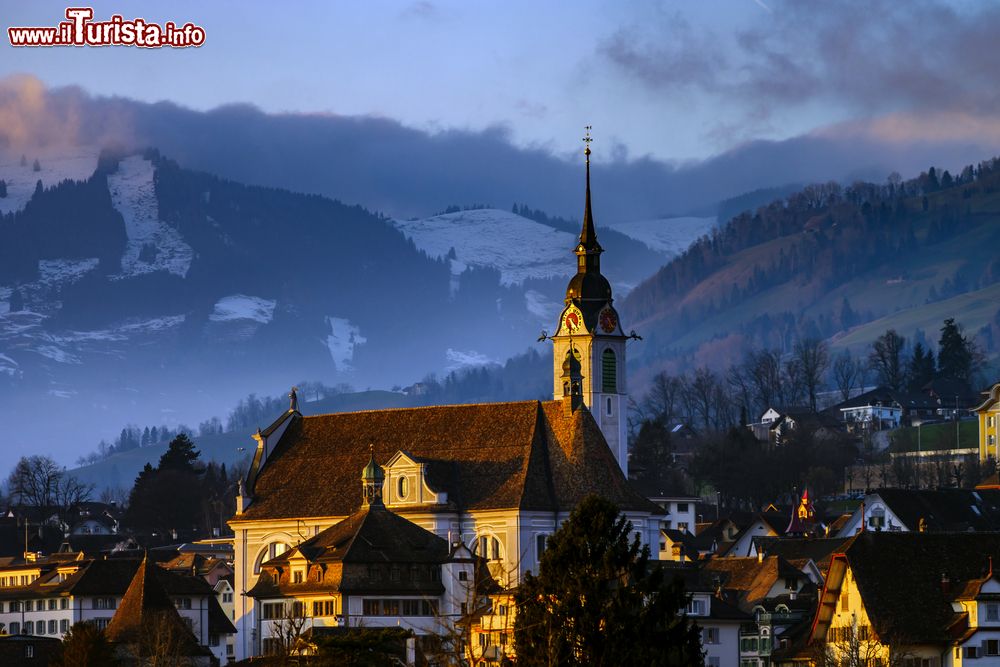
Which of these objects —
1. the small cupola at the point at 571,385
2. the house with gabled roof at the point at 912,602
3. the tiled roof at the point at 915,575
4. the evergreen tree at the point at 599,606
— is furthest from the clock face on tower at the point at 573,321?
the evergreen tree at the point at 599,606

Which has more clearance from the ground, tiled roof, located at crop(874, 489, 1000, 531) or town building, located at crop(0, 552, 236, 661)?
tiled roof, located at crop(874, 489, 1000, 531)

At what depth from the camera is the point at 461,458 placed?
124938 millimetres

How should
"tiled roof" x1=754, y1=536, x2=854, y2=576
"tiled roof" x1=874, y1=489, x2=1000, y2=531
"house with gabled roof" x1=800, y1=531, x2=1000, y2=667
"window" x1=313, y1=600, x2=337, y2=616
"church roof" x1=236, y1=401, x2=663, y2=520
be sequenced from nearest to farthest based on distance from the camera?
"house with gabled roof" x1=800, y1=531, x2=1000, y2=667
"window" x1=313, y1=600, x2=337, y2=616
"church roof" x1=236, y1=401, x2=663, y2=520
"tiled roof" x1=754, y1=536, x2=854, y2=576
"tiled roof" x1=874, y1=489, x2=1000, y2=531

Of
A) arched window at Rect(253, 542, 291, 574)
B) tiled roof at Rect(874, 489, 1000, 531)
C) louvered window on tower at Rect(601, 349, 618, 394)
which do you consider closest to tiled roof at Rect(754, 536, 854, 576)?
tiled roof at Rect(874, 489, 1000, 531)

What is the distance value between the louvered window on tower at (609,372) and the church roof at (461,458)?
1325 centimetres

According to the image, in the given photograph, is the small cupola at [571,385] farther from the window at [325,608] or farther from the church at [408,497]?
the window at [325,608]

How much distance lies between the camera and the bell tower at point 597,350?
140m

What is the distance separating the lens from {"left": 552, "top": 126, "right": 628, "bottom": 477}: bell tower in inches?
5527

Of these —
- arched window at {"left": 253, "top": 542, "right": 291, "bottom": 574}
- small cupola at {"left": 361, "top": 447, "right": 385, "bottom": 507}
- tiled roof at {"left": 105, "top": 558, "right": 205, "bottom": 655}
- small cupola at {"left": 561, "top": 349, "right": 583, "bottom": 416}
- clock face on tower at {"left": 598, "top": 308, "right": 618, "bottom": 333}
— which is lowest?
tiled roof at {"left": 105, "top": 558, "right": 205, "bottom": 655}

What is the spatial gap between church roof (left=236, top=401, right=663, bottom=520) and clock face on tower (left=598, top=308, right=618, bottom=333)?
14.9 metres

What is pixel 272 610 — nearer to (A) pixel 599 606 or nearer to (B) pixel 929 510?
(A) pixel 599 606

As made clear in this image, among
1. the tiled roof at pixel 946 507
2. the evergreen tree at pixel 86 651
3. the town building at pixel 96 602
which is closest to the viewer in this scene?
the evergreen tree at pixel 86 651

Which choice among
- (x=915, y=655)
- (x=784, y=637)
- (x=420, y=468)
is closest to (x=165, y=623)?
(x=420, y=468)

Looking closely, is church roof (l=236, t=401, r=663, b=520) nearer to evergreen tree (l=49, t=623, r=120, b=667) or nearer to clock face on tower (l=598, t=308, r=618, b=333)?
clock face on tower (l=598, t=308, r=618, b=333)
